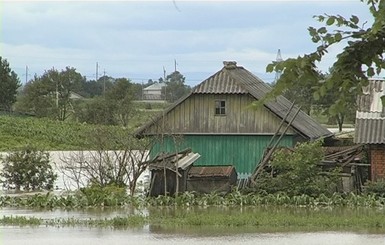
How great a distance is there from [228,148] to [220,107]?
1552 mm

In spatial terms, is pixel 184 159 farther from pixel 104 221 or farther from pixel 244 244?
pixel 244 244

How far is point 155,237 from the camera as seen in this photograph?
17.5 meters

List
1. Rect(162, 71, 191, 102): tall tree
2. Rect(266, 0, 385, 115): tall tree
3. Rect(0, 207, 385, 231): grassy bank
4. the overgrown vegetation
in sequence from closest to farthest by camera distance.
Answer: Rect(266, 0, 385, 115): tall tree, Rect(0, 207, 385, 231): grassy bank, the overgrown vegetation, Rect(162, 71, 191, 102): tall tree

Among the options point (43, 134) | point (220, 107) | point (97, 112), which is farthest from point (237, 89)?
point (97, 112)

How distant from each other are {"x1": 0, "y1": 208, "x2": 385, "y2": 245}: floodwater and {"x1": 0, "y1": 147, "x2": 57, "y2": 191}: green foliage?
30.8 ft

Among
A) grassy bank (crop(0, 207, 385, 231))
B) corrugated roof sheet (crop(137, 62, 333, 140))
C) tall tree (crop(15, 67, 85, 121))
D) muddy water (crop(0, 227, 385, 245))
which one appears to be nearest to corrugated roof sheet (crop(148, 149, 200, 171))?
corrugated roof sheet (crop(137, 62, 333, 140))

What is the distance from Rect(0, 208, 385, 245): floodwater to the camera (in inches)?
650

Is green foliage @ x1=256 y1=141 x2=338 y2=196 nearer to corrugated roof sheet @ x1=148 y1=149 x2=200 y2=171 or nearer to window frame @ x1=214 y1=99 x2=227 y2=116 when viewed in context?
corrugated roof sheet @ x1=148 y1=149 x2=200 y2=171

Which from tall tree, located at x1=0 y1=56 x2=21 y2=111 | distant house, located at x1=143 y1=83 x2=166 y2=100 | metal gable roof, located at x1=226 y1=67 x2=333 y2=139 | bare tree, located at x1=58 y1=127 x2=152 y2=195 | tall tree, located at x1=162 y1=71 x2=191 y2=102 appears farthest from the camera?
distant house, located at x1=143 y1=83 x2=166 y2=100

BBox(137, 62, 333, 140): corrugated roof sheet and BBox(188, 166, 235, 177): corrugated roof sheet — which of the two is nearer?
BBox(188, 166, 235, 177): corrugated roof sheet

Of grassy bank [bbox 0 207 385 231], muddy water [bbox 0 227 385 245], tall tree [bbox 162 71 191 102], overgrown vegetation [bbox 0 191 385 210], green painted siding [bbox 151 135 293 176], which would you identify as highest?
tall tree [bbox 162 71 191 102]

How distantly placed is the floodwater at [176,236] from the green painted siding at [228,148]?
11452 mm

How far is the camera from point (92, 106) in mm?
61656

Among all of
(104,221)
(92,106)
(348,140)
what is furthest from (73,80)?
(104,221)
